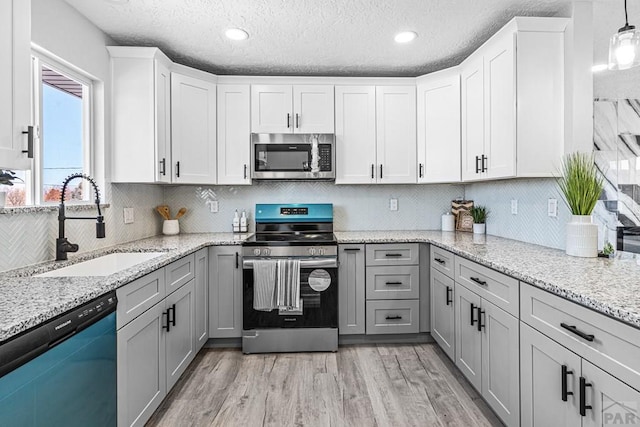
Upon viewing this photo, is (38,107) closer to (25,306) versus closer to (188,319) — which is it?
(25,306)

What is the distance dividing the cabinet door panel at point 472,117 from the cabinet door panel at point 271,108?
1.46m

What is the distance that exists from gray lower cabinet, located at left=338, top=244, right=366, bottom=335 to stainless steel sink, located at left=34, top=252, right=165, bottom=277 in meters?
1.38

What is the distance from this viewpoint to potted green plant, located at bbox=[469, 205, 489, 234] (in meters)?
3.16

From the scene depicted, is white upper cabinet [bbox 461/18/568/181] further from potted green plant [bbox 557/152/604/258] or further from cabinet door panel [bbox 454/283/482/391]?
cabinet door panel [bbox 454/283/482/391]

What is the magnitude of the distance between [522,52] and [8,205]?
2.99 metres

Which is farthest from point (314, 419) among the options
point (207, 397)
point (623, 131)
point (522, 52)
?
point (623, 131)

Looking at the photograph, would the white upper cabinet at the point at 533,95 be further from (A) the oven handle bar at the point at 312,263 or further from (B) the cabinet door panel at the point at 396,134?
(A) the oven handle bar at the point at 312,263

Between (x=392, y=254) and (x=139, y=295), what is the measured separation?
1.91 metres

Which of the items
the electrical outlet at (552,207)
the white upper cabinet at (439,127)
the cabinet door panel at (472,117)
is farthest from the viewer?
the white upper cabinet at (439,127)

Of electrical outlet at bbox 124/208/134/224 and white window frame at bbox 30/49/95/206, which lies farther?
electrical outlet at bbox 124/208/134/224

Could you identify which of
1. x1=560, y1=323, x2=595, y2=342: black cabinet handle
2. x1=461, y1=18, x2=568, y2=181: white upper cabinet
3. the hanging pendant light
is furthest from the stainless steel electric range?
the hanging pendant light

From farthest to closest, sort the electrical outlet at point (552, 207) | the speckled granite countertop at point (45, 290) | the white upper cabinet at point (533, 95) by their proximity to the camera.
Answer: the electrical outlet at point (552, 207)
the white upper cabinet at point (533, 95)
the speckled granite countertop at point (45, 290)

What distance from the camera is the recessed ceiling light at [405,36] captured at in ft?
8.29

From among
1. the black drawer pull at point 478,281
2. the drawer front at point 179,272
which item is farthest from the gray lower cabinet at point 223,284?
the black drawer pull at point 478,281
